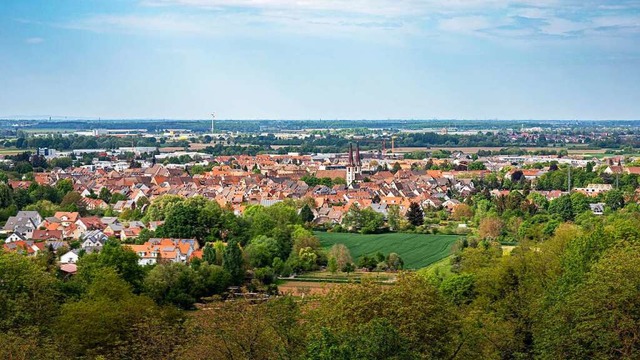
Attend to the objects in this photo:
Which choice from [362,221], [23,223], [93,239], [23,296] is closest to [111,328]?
[23,296]

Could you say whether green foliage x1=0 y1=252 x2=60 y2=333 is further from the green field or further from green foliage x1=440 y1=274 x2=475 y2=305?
the green field

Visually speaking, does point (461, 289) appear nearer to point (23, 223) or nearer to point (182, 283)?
point (182, 283)

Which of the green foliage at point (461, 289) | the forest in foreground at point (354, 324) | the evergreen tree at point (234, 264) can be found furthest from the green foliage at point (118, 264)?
the green foliage at point (461, 289)

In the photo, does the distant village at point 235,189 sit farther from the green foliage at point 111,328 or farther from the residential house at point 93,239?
the green foliage at point 111,328

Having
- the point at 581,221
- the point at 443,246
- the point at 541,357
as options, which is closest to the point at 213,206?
the point at 443,246

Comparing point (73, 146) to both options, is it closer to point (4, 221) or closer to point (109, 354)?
point (4, 221)
